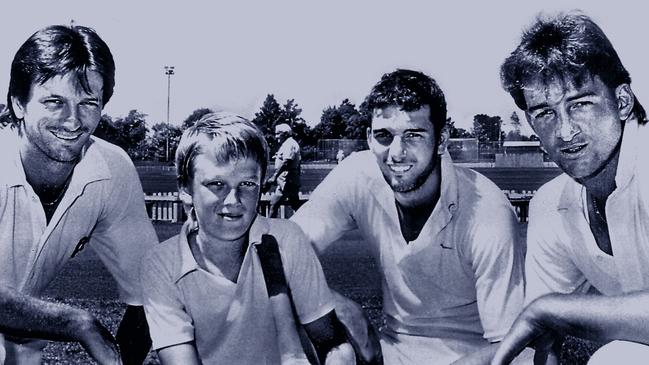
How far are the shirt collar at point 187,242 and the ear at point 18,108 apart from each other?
581mm

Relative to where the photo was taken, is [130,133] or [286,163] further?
[286,163]

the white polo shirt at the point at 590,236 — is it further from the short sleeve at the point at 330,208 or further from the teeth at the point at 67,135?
the teeth at the point at 67,135

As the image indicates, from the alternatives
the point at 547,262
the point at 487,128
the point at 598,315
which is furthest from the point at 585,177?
the point at 487,128

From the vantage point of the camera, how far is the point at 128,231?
2400 millimetres

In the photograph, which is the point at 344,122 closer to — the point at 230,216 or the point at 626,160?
the point at 230,216

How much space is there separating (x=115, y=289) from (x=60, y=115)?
7.25ft

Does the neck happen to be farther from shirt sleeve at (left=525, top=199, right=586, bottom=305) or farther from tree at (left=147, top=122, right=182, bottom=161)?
tree at (left=147, top=122, right=182, bottom=161)

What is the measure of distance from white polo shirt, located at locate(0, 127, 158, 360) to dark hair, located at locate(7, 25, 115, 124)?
17 centimetres

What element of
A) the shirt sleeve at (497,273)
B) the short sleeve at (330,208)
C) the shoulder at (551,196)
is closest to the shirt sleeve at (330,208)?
the short sleeve at (330,208)

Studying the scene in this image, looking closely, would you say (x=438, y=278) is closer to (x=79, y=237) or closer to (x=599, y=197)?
(x=599, y=197)

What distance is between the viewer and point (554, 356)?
2170 millimetres

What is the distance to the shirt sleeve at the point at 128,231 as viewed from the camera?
2385mm

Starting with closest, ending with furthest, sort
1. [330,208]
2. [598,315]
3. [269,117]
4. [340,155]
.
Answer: [598,315] → [330,208] → [269,117] → [340,155]

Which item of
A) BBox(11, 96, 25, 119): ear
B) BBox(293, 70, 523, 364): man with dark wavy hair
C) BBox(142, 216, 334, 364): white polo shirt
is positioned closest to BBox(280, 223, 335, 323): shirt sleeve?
BBox(142, 216, 334, 364): white polo shirt
